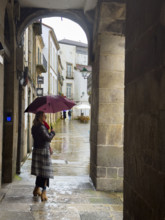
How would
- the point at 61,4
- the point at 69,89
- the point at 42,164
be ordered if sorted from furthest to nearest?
the point at 69,89 → the point at 61,4 → the point at 42,164

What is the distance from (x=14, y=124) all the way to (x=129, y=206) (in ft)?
13.2

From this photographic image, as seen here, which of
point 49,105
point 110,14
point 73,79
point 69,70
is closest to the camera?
point 49,105

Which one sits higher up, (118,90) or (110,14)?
(110,14)

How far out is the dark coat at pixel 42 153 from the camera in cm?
487

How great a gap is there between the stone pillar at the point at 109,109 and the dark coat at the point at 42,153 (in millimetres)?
1333

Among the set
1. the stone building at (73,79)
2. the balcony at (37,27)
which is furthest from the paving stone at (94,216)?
the stone building at (73,79)

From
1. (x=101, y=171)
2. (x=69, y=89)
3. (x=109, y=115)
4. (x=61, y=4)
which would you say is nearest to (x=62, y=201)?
(x=101, y=171)

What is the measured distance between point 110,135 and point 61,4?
331 cm

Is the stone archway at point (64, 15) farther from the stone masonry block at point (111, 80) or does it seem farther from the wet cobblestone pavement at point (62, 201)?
the wet cobblestone pavement at point (62, 201)

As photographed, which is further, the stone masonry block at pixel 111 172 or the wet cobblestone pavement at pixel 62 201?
the stone masonry block at pixel 111 172

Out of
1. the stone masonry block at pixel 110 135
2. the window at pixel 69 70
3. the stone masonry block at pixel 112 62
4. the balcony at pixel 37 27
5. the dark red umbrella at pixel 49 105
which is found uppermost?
the window at pixel 69 70

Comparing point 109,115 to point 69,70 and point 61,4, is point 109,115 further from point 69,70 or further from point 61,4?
point 69,70

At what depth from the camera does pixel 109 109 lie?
5883 mm

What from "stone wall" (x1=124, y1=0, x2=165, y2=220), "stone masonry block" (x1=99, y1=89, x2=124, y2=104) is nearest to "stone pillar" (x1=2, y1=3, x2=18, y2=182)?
"stone masonry block" (x1=99, y1=89, x2=124, y2=104)
